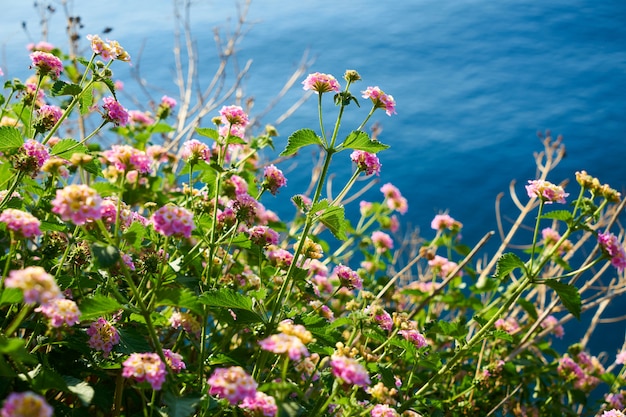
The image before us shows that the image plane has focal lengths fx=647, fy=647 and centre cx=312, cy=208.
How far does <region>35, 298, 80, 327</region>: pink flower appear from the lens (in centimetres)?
88

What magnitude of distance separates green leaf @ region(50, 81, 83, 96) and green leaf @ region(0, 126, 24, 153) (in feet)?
0.43

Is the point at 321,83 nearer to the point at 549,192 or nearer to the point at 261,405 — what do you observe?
the point at 549,192

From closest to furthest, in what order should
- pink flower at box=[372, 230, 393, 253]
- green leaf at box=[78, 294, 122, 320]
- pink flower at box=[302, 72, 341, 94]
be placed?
1. green leaf at box=[78, 294, 122, 320]
2. pink flower at box=[302, 72, 341, 94]
3. pink flower at box=[372, 230, 393, 253]

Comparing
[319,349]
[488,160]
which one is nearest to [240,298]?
[319,349]

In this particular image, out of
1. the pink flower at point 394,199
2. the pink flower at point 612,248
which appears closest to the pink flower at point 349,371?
the pink flower at point 612,248

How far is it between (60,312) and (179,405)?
0.21 metres

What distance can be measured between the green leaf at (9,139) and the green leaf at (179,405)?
23.2 inches

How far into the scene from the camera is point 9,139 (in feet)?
3.94

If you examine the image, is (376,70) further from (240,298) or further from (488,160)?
(240,298)

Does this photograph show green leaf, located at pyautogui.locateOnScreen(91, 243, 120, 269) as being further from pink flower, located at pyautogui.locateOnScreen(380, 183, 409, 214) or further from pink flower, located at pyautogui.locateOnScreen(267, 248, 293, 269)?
pink flower, located at pyautogui.locateOnScreen(380, 183, 409, 214)

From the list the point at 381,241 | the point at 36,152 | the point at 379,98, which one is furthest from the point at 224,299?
the point at 381,241

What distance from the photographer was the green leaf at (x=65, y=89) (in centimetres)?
129

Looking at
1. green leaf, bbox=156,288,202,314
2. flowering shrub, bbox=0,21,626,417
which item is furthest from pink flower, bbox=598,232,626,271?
green leaf, bbox=156,288,202,314

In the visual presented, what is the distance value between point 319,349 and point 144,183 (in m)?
1.07
